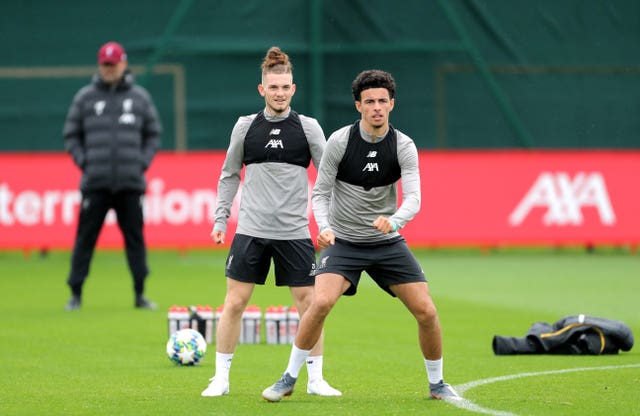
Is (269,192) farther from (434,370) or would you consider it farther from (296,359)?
(434,370)

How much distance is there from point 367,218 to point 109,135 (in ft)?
23.2

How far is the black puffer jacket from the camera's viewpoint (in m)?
15.6

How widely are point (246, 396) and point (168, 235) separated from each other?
13.5 metres

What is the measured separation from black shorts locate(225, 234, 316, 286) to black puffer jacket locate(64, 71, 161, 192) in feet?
19.8

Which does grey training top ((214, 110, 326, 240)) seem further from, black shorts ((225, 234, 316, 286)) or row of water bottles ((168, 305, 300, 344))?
row of water bottles ((168, 305, 300, 344))

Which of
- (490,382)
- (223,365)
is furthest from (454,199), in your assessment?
(223,365)

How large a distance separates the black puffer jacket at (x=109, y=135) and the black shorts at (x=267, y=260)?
605 centimetres

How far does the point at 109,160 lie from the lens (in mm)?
15641

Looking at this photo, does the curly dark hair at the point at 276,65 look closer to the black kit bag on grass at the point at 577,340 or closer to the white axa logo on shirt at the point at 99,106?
the black kit bag on grass at the point at 577,340

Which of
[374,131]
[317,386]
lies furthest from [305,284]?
[374,131]

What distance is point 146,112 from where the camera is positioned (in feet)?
52.2

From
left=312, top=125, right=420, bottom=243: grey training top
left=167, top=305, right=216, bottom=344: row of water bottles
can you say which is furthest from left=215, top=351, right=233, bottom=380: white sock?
left=167, top=305, right=216, bottom=344: row of water bottles

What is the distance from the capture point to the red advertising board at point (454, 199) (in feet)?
74.9

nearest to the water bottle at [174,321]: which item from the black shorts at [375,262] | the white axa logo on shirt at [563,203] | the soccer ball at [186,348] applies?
the soccer ball at [186,348]
